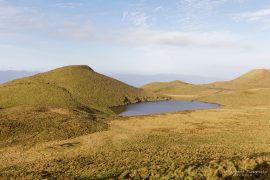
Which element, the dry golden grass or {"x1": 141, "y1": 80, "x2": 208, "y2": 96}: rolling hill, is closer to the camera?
the dry golden grass

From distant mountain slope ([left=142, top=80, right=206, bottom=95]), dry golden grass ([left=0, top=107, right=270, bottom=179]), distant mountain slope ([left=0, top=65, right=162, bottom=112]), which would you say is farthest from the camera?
distant mountain slope ([left=142, top=80, right=206, bottom=95])

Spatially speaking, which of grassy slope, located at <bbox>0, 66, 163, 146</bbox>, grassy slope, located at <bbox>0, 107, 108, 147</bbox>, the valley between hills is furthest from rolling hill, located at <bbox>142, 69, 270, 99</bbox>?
grassy slope, located at <bbox>0, 107, 108, 147</bbox>

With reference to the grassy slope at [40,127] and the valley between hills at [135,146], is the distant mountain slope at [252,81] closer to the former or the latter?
the valley between hills at [135,146]

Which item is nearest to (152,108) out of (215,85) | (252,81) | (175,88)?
(175,88)

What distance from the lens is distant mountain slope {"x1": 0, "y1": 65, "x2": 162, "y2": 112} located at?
297ft

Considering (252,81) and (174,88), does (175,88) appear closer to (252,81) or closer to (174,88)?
(174,88)

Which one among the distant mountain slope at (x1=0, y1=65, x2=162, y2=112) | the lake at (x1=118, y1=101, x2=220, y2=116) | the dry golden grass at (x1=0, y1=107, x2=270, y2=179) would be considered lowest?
the dry golden grass at (x1=0, y1=107, x2=270, y2=179)

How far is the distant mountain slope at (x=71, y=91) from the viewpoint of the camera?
3563 inches

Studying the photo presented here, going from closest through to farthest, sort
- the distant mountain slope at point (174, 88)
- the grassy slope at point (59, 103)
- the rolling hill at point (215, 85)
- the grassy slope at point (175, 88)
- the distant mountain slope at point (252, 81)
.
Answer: the grassy slope at point (59, 103) → the distant mountain slope at point (174, 88) → the grassy slope at point (175, 88) → the rolling hill at point (215, 85) → the distant mountain slope at point (252, 81)

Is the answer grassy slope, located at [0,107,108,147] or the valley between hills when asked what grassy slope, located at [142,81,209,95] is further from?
grassy slope, located at [0,107,108,147]

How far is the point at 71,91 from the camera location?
10519 centimetres

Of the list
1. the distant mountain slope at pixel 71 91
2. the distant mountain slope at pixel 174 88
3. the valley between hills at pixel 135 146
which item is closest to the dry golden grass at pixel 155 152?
the valley between hills at pixel 135 146

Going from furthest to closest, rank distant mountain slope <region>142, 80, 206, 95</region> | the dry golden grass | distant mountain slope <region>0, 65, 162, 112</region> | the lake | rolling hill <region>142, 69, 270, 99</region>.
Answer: rolling hill <region>142, 69, 270, 99</region> → distant mountain slope <region>142, 80, 206, 95</region> → distant mountain slope <region>0, 65, 162, 112</region> → the lake → the dry golden grass

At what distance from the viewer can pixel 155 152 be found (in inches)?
1304
